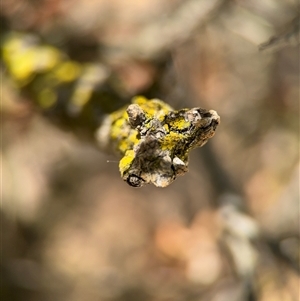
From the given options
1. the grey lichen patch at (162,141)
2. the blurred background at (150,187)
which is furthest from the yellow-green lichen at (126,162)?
the blurred background at (150,187)

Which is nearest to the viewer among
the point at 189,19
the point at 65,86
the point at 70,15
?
the point at 65,86

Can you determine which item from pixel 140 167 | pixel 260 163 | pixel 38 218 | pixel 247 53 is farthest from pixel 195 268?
pixel 140 167

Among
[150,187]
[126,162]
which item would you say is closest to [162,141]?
[126,162]

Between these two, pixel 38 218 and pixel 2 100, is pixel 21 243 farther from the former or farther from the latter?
pixel 2 100

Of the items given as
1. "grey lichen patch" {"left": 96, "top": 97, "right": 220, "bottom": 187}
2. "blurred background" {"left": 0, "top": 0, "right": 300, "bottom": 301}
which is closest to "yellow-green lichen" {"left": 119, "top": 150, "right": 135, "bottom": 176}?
"grey lichen patch" {"left": 96, "top": 97, "right": 220, "bottom": 187}

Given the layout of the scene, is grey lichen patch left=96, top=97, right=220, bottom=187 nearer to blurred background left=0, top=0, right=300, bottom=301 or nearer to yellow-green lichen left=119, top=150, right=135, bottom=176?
yellow-green lichen left=119, top=150, right=135, bottom=176

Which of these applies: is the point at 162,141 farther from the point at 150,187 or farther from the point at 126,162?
the point at 150,187
